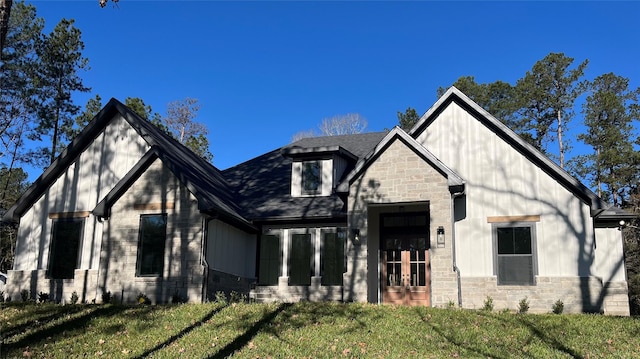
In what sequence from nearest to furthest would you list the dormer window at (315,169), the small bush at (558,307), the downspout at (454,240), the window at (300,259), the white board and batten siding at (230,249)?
the small bush at (558,307) < the downspout at (454,240) < the white board and batten siding at (230,249) < the window at (300,259) < the dormer window at (315,169)

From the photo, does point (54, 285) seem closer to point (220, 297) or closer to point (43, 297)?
point (43, 297)

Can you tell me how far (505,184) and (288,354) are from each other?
29.7ft

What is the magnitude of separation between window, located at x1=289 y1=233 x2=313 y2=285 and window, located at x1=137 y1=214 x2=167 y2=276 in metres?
3.99

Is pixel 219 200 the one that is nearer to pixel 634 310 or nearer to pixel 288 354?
pixel 288 354

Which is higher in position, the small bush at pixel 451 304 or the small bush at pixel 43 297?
the small bush at pixel 451 304

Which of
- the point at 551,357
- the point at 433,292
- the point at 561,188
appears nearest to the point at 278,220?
the point at 433,292

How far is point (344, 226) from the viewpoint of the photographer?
57.4 feet

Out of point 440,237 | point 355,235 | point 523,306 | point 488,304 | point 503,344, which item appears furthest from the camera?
point 355,235

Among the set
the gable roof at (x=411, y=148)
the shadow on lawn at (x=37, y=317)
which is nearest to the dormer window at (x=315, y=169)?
the gable roof at (x=411, y=148)

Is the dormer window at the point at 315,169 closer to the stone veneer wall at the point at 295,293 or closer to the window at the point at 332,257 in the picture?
the window at the point at 332,257

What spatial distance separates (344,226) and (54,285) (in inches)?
360

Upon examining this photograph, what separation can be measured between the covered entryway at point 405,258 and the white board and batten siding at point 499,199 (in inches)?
52.4

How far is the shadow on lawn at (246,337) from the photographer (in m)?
9.84

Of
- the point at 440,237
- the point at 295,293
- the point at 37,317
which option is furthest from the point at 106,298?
the point at 440,237
